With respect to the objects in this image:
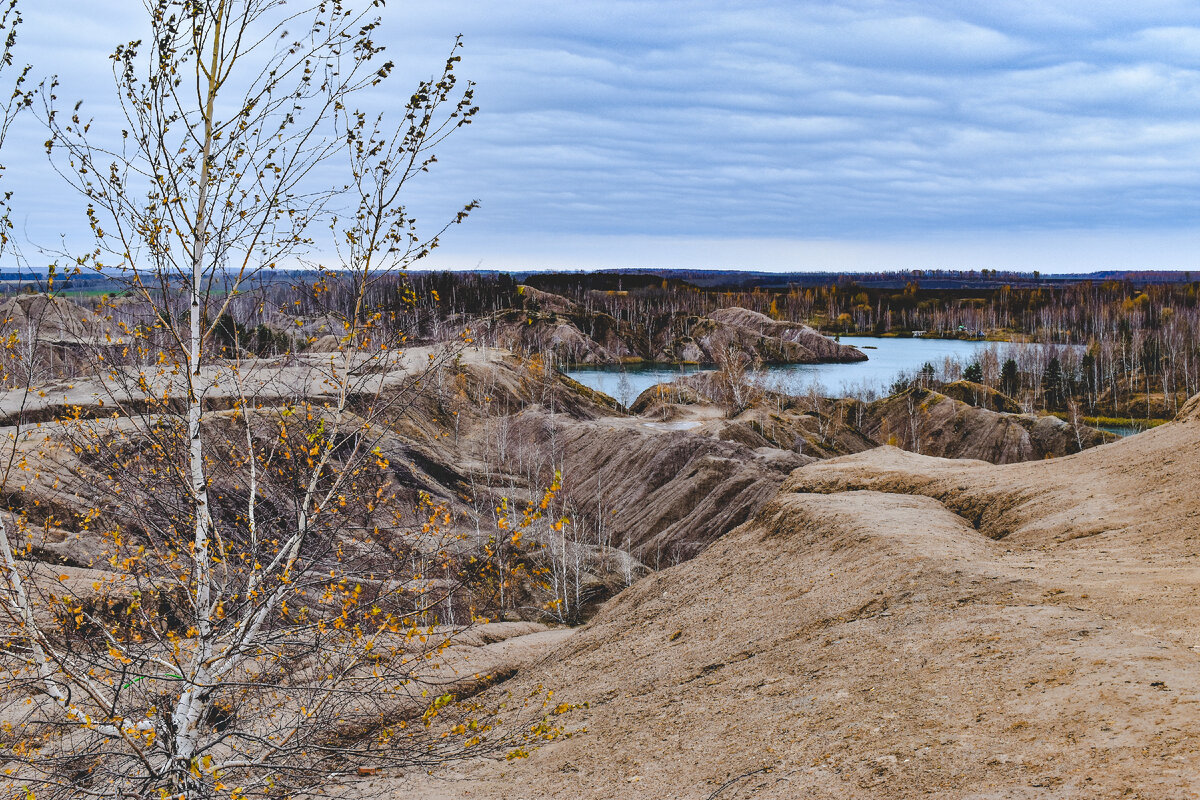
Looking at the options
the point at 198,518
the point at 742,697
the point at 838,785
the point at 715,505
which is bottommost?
the point at 715,505

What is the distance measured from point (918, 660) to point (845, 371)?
129882mm

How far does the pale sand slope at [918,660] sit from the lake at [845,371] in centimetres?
7745

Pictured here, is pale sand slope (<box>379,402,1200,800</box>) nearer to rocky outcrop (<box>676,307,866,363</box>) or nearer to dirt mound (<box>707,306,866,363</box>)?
rocky outcrop (<box>676,307,866,363</box>)

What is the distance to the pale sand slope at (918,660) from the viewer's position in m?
7.59

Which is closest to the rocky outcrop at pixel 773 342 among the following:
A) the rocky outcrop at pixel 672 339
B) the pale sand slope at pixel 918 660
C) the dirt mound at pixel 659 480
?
the rocky outcrop at pixel 672 339

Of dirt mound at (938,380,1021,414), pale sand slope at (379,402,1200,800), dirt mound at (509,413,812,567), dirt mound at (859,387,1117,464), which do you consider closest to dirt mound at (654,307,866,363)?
dirt mound at (938,380,1021,414)

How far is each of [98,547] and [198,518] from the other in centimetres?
2971

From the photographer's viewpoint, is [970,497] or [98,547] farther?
[98,547]

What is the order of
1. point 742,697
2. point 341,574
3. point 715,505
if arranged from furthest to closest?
point 715,505 < point 742,697 < point 341,574

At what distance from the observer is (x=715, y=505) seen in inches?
1780

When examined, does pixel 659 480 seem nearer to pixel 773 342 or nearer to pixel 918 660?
pixel 918 660

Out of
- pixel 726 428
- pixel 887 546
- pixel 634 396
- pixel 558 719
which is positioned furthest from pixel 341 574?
pixel 634 396

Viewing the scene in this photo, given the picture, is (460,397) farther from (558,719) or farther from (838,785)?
(838,785)

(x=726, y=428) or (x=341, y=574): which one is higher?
(x=341, y=574)
